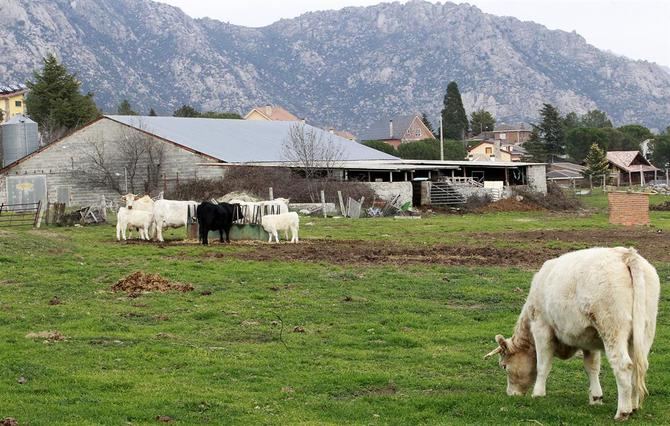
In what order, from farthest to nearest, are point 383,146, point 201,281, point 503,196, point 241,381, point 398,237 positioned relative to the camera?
point 383,146, point 503,196, point 398,237, point 201,281, point 241,381

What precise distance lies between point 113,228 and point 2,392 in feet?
89.1

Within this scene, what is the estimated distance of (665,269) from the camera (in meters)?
22.6

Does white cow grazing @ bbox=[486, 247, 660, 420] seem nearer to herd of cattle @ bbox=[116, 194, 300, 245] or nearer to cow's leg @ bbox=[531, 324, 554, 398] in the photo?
cow's leg @ bbox=[531, 324, 554, 398]

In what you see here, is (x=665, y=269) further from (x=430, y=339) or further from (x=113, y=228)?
(x=113, y=228)

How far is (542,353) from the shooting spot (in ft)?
34.5

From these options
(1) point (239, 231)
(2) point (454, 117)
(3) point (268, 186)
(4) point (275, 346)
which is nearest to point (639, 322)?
(4) point (275, 346)

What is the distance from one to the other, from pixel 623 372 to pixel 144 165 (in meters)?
57.4

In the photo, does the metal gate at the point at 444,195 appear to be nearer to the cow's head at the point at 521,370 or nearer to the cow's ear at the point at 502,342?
the cow's ear at the point at 502,342

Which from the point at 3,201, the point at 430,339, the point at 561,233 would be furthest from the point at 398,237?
the point at 3,201

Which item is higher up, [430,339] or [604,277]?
[604,277]

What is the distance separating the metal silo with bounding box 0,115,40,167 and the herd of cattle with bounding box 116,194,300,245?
1775 inches

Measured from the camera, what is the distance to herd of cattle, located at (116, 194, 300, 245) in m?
31.4

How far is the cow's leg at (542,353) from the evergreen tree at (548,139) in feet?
371

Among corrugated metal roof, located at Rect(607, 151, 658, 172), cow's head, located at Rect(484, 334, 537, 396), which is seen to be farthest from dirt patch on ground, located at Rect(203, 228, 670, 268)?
corrugated metal roof, located at Rect(607, 151, 658, 172)
